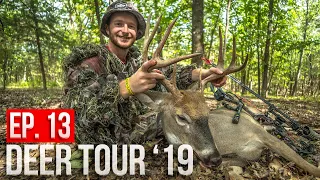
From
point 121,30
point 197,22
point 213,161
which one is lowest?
point 213,161

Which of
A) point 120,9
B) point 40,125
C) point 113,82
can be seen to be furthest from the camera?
point 40,125

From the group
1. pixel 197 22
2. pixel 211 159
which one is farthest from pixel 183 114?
pixel 197 22

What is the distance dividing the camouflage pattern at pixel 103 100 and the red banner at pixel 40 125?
0.14 metres

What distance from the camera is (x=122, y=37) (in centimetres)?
371

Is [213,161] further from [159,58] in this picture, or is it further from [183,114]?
[159,58]

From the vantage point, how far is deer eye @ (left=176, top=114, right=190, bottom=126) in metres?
3.18

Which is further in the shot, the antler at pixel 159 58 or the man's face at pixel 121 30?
the man's face at pixel 121 30

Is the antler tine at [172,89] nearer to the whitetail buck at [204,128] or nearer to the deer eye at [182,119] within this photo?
the whitetail buck at [204,128]

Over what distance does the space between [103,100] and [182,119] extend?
1.00m

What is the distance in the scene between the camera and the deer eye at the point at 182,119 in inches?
125

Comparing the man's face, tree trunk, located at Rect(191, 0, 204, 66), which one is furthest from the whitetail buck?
tree trunk, located at Rect(191, 0, 204, 66)

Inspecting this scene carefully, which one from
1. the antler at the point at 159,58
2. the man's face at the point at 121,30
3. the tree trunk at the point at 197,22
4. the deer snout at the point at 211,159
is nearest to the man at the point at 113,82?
the man's face at the point at 121,30

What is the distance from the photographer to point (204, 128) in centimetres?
305

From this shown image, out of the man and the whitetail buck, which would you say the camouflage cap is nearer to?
the man
